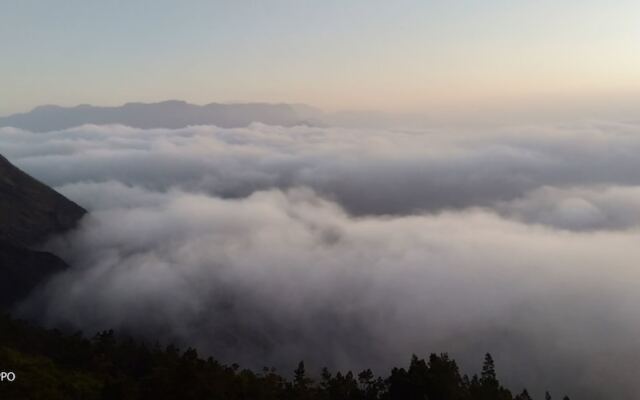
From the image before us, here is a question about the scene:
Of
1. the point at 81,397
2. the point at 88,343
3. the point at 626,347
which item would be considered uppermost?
the point at 626,347

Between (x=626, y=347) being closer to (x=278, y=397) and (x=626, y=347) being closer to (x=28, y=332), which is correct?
(x=278, y=397)

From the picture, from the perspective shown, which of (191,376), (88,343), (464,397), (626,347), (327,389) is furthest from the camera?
(626,347)

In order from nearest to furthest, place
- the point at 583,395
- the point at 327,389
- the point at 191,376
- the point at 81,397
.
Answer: the point at 191,376 → the point at 81,397 → the point at 327,389 → the point at 583,395

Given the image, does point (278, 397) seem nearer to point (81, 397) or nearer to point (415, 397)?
point (415, 397)

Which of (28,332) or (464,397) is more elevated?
(28,332)

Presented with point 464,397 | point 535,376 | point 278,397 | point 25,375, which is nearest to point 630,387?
point 535,376

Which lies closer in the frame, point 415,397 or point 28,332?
point 415,397
